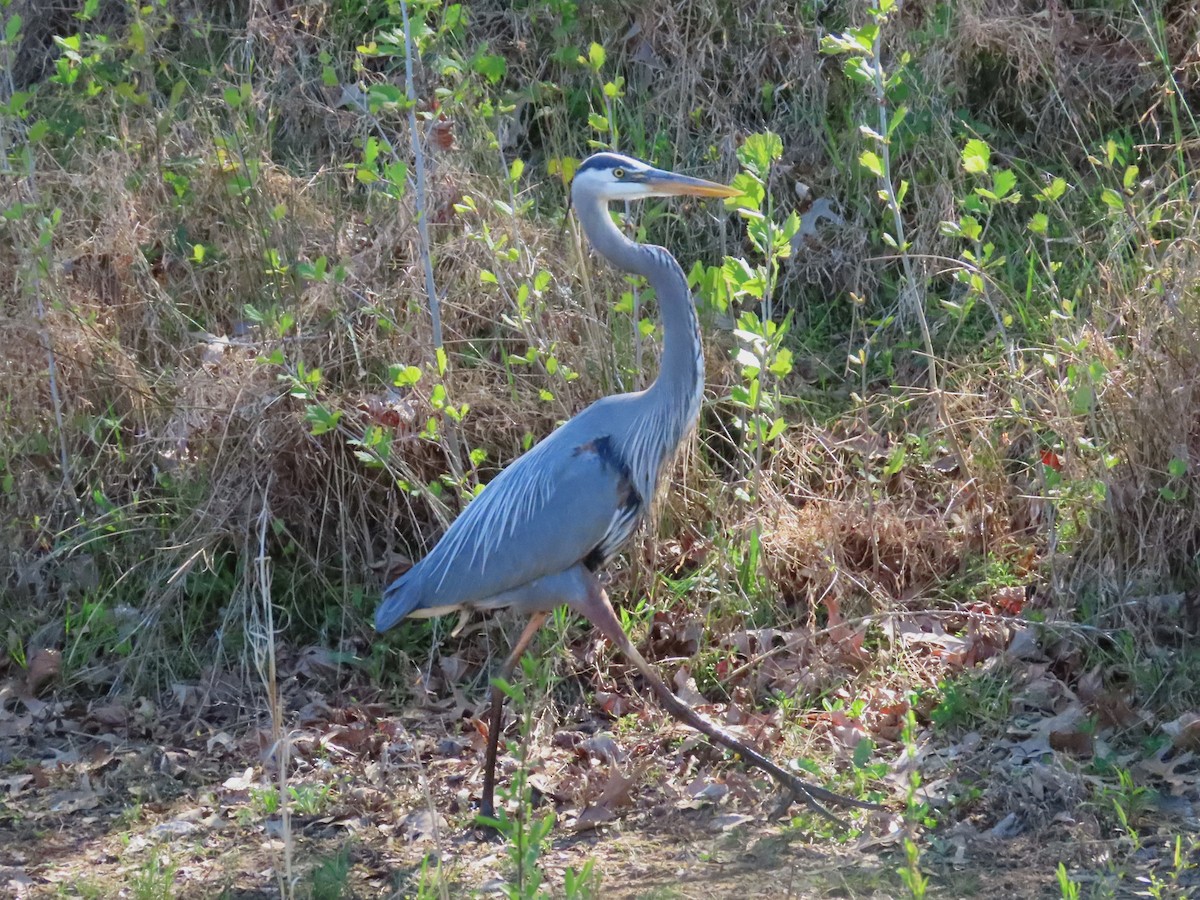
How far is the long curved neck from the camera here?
4.59 metres

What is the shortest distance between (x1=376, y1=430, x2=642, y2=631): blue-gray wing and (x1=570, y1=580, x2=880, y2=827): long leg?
0.49 feet

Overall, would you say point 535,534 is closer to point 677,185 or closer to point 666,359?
point 666,359

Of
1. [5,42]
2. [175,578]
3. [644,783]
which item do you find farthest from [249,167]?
[644,783]

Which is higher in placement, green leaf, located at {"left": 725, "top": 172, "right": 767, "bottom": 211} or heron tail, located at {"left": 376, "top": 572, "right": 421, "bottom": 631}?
green leaf, located at {"left": 725, "top": 172, "right": 767, "bottom": 211}

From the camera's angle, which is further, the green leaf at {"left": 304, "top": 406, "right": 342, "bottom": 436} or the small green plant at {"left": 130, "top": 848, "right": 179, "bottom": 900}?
the green leaf at {"left": 304, "top": 406, "right": 342, "bottom": 436}

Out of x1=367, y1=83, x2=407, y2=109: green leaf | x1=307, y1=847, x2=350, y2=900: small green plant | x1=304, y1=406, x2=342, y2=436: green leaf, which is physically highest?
x1=367, y1=83, x2=407, y2=109: green leaf

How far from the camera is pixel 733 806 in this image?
14.1ft

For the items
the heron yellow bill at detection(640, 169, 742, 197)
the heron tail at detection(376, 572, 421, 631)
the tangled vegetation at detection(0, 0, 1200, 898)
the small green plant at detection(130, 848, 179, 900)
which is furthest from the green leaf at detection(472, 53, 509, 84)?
the small green plant at detection(130, 848, 179, 900)

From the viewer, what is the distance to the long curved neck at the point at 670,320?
459cm

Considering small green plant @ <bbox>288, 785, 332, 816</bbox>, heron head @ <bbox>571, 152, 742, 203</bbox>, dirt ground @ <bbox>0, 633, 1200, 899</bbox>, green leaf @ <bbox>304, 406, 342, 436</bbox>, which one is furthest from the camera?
heron head @ <bbox>571, 152, 742, 203</bbox>

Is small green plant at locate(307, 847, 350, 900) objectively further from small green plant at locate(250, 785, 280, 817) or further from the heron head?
the heron head

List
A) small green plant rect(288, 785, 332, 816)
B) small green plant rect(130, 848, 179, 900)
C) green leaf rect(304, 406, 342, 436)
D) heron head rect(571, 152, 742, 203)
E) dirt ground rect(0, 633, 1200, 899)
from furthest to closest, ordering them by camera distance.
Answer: heron head rect(571, 152, 742, 203) → green leaf rect(304, 406, 342, 436) → small green plant rect(288, 785, 332, 816) → dirt ground rect(0, 633, 1200, 899) → small green plant rect(130, 848, 179, 900)

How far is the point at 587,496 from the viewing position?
4520 mm

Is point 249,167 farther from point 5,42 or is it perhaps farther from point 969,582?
point 969,582
